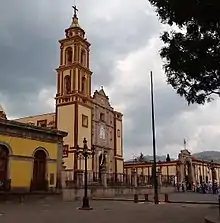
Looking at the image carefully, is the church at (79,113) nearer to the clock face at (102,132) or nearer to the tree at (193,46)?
the clock face at (102,132)

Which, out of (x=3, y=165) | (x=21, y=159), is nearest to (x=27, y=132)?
(x=21, y=159)

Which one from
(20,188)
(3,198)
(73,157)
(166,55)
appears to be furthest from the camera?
(73,157)

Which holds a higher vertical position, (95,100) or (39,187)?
(95,100)

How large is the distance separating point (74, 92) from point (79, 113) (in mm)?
2432

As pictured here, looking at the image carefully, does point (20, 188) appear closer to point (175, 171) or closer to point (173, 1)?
point (173, 1)

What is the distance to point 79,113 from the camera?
4172 cm

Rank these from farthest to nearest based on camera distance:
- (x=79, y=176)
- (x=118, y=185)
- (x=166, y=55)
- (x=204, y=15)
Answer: (x=118, y=185) → (x=79, y=176) → (x=166, y=55) → (x=204, y=15)

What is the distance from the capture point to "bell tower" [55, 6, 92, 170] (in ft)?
133

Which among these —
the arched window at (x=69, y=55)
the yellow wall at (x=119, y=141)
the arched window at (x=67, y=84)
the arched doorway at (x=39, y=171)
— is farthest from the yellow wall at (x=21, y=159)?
the yellow wall at (x=119, y=141)

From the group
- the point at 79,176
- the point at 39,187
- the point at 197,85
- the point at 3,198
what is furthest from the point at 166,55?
the point at 79,176

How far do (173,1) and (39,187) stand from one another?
18.9 metres

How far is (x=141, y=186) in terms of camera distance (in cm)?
4003

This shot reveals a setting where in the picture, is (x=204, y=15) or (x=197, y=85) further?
(x=197, y=85)

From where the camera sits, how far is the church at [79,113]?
1607 inches
